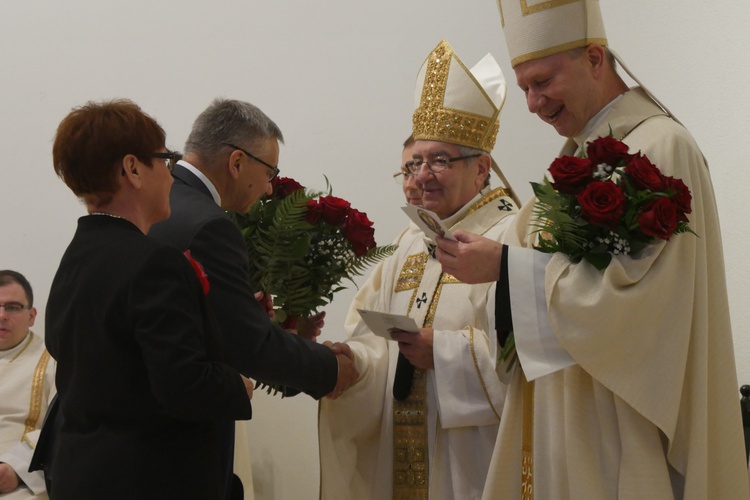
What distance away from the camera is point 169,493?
2.37m

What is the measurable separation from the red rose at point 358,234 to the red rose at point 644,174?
1376 millimetres

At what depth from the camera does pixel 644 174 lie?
8.68ft

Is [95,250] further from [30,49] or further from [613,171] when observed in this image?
[30,49]

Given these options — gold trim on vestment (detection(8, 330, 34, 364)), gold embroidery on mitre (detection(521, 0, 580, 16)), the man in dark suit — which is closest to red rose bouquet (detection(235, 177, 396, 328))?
the man in dark suit

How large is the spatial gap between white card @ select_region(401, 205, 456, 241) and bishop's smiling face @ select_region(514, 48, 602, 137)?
0.58m

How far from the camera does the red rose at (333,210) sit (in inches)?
150

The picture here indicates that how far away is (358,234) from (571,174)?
1.29 metres

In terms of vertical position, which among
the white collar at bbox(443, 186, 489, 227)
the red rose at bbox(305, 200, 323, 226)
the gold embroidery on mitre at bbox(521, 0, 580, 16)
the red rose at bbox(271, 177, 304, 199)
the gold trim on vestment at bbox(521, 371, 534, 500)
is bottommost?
the gold trim on vestment at bbox(521, 371, 534, 500)

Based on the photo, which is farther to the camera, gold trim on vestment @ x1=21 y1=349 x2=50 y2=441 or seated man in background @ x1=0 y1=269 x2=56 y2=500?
gold trim on vestment @ x1=21 y1=349 x2=50 y2=441

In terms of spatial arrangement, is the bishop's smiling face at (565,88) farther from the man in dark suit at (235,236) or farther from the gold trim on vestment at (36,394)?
the gold trim on vestment at (36,394)

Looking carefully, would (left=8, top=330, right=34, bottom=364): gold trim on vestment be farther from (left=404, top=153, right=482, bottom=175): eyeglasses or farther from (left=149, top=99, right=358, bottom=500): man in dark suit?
(left=404, top=153, right=482, bottom=175): eyeglasses

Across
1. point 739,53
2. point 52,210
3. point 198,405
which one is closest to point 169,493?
point 198,405

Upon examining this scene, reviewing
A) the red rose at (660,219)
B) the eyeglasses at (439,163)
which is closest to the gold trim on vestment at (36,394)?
the eyeglasses at (439,163)

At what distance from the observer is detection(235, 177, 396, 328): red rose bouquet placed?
3668 mm
